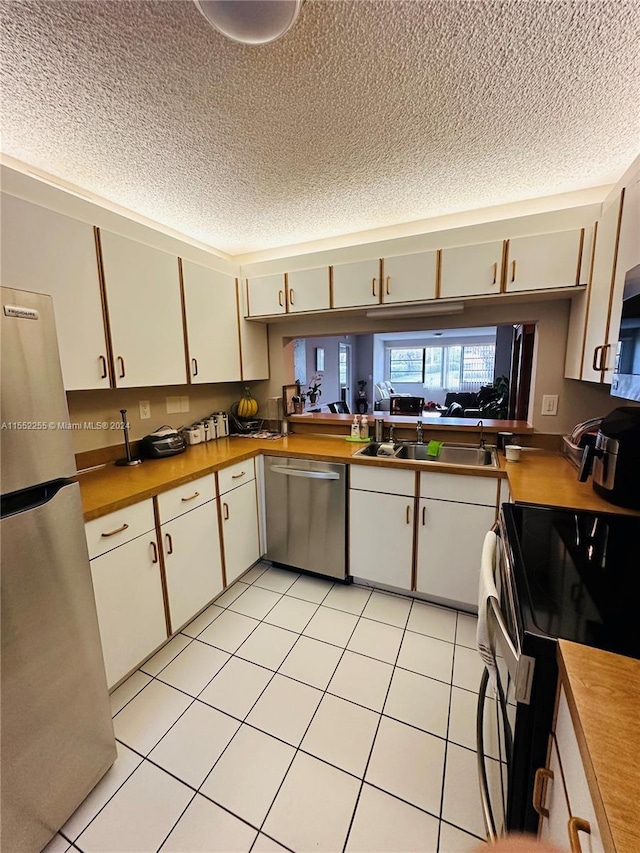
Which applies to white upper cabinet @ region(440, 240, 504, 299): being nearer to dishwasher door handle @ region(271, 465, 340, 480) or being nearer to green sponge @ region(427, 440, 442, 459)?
green sponge @ region(427, 440, 442, 459)

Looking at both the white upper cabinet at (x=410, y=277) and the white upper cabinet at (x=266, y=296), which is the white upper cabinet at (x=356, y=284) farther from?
the white upper cabinet at (x=266, y=296)

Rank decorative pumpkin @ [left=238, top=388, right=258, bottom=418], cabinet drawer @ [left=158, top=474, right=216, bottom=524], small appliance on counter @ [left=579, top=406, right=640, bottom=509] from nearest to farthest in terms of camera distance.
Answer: small appliance on counter @ [left=579, top=406, right=640, bottom=509] < cabinet drawer @ [left=158, top=474, right=216, bottom=524] < decorative pumpkin @ [left=238, top=388, right=258, bottom=418]

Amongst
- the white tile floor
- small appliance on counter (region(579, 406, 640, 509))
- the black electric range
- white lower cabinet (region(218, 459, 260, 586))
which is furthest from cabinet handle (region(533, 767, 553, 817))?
white lower cabinet (region(218, 459, 260, 586))

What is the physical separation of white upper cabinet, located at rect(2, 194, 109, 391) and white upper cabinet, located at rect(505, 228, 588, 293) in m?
2.17

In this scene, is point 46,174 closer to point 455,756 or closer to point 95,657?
point 95,657

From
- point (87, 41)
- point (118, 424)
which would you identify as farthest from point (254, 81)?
point (118, 424)

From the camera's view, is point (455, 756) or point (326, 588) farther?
point (326, 588)

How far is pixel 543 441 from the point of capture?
7.35ft

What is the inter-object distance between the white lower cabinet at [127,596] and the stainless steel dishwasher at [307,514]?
89 cm

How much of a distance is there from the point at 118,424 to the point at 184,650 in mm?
1357

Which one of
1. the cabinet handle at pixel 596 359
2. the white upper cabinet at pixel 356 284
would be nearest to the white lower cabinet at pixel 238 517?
the white upper cabinet at pixel 356 284

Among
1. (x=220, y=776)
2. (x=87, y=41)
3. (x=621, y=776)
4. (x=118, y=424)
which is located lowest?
(x=220, y=776)

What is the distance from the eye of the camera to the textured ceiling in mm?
976

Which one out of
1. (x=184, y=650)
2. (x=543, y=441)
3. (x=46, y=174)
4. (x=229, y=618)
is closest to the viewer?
(x=46, y=174)
